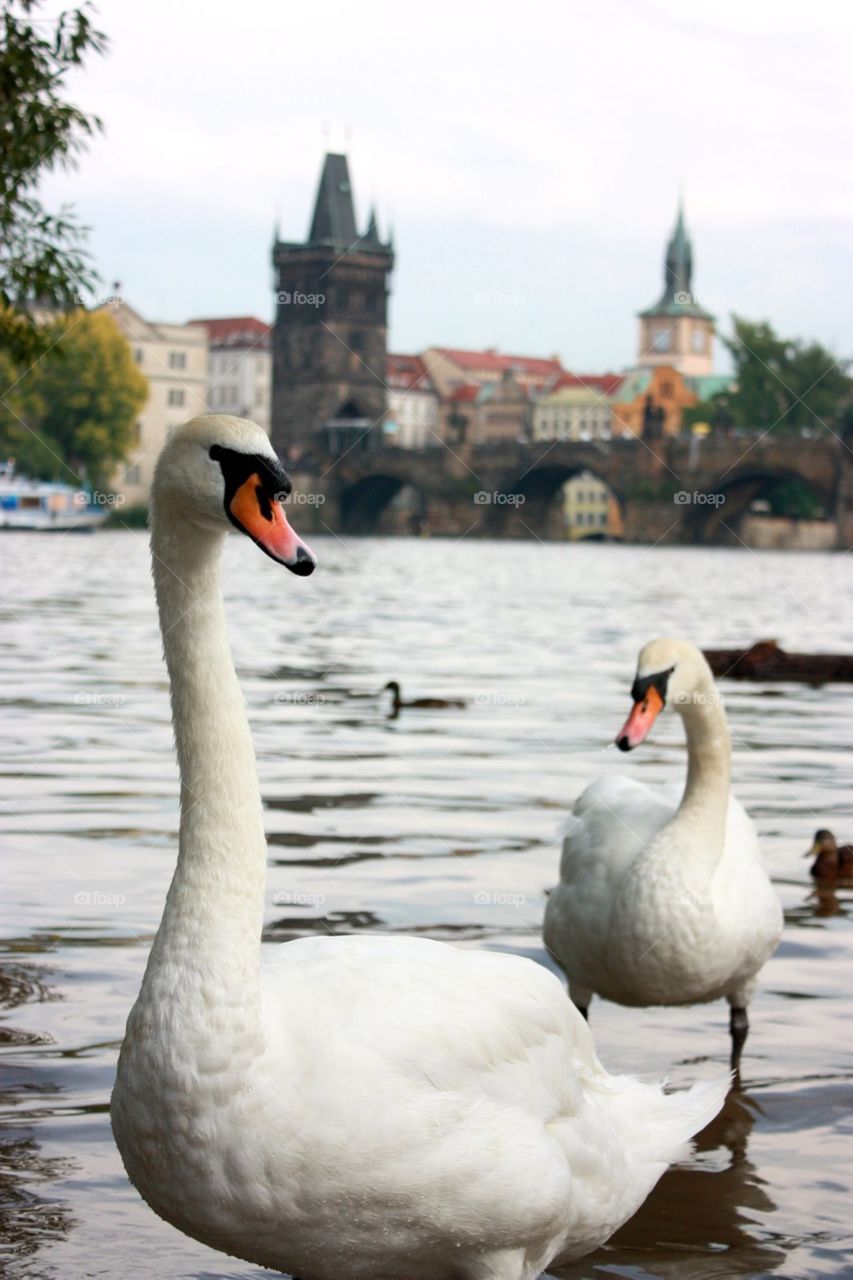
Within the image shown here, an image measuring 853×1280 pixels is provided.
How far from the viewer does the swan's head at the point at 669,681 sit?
5895mm

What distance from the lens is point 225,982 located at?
2.97 meters

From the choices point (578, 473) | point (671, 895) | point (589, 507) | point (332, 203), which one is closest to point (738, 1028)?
point (671, 895)

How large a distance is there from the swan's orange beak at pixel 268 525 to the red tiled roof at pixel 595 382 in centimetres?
13835

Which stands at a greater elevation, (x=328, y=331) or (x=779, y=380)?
(x=328, y=331)

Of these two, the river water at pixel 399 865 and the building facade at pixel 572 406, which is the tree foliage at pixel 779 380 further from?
the river water at pixel 399 865

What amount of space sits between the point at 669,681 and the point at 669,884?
83 cm

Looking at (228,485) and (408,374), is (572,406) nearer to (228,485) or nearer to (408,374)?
(408,374)

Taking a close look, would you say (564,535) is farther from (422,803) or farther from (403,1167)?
(403,1167)

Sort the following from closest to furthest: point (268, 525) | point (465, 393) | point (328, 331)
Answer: point (268, 525) < point (328, 331) < point (465, 393)

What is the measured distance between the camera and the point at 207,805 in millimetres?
3092

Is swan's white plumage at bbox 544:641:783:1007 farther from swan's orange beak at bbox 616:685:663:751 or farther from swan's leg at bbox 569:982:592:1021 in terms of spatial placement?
swan's orange beak at bbox 616:685:663:751

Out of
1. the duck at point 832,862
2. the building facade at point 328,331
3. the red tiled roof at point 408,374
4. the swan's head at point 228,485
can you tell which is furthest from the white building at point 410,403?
the swan's head at point 228,485

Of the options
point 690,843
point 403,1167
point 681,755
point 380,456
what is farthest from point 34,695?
point 380,456

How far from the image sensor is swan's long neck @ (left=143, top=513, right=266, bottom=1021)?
9.85 ft
